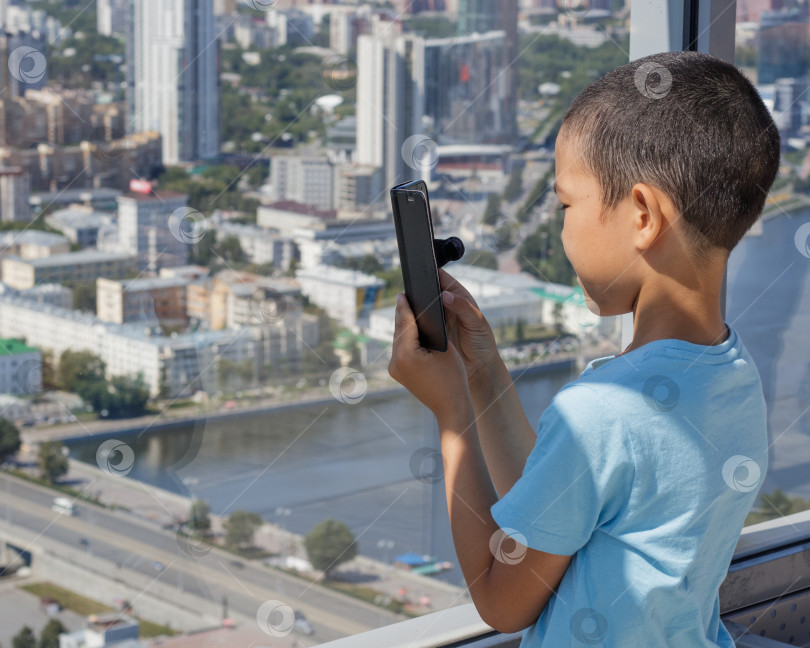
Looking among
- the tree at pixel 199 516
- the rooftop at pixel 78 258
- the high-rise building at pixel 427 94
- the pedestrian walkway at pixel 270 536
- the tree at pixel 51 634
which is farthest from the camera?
the tree at pixel 199 516

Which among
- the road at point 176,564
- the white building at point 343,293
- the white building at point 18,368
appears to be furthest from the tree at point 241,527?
the white building at point 18,368

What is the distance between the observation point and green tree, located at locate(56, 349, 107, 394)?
1075 cm

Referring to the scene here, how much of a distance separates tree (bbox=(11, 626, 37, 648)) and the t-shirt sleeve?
1275 centimetres

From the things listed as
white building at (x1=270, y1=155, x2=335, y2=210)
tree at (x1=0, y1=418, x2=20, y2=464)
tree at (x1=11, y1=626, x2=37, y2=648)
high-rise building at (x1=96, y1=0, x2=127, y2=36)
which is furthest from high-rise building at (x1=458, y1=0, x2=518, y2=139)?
tree at (x1=11, y1=626, x2=37, y2=648)

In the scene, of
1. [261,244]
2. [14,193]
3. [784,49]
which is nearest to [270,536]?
[261,244]

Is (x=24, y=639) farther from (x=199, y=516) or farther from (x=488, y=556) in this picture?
(x=488, y=556)

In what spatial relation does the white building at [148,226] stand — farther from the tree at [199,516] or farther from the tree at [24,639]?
the tree at [24,639]

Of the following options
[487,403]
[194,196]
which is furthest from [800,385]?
[194,196]

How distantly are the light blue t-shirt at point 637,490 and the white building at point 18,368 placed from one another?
31.1 ft

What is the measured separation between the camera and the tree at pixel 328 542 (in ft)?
43.2

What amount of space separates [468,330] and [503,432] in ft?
0.24

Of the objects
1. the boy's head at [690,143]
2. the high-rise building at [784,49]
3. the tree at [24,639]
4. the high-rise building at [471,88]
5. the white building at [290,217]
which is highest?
the high-rise building at [471,88]

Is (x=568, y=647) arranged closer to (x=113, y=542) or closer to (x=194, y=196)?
(x=194, y=196)

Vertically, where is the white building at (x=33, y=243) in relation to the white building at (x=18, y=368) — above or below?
above
